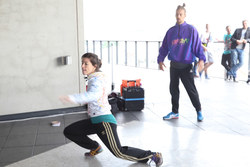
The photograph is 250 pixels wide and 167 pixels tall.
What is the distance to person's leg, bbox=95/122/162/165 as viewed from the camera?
114 inches

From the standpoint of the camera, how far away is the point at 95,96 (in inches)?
109

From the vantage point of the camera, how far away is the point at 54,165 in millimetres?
3133

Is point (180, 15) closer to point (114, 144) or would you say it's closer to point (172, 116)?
point (172, 116)

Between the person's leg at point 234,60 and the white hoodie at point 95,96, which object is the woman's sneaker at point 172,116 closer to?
the white hoodie at point 95,96

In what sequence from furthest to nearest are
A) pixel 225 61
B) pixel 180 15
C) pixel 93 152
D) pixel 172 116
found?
pixel 225 61 → pixel 172 116 → pixel 180 15 → pixel 93 152

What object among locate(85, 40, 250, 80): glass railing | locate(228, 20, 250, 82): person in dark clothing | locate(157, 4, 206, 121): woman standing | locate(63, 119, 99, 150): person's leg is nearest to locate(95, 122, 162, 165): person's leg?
locate(63, 119, 99, 150): person's leg

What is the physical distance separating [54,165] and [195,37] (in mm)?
2648

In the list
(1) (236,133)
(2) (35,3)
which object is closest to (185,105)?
(1) (236,133)

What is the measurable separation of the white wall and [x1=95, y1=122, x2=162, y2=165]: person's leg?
238 centimetres

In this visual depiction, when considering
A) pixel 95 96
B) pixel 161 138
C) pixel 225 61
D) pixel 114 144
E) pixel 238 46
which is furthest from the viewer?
pixel 225 61

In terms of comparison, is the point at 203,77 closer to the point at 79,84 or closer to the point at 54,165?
the point at 79,84

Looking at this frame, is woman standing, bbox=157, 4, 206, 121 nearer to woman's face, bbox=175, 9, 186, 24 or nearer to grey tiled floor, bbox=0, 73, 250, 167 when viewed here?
woman's face, bbox=175, 9, 186, 24

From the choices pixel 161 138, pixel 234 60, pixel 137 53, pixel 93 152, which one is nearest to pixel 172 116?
pixel 161 138

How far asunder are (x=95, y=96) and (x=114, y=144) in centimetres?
52
